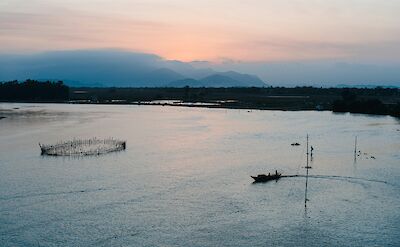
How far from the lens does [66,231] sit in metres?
20.0

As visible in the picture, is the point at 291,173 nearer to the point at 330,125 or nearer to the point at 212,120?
the point at 330,125

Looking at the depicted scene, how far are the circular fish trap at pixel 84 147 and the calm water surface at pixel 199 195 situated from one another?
4.02ft

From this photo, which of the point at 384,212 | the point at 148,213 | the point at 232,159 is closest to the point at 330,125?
the point at 232,159

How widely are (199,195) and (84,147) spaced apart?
17761mm

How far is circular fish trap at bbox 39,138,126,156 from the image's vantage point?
37134 millimetres

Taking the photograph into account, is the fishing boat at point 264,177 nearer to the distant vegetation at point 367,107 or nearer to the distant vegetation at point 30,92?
the distant vegetation at point 367,107

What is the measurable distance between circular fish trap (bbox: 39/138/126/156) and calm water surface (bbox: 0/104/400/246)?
48.2 inches

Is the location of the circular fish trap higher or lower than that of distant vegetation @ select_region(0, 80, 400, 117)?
lower

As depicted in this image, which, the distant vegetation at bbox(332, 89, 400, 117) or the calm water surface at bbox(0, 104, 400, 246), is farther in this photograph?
the distant vegetation at bbox(332, 89, 400, 117)

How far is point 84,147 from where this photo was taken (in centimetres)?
3994

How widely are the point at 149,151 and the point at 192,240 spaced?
20.4m

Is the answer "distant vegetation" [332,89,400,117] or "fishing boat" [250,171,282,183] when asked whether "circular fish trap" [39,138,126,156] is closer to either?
"fishing boat" [250,171,282,183]

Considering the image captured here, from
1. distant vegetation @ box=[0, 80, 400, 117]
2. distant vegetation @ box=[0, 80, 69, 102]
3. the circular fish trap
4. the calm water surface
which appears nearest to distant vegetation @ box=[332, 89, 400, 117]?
distant vegetation @ box=[0, 80, 400, 117]

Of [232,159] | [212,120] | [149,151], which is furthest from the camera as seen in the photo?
[212,120]
